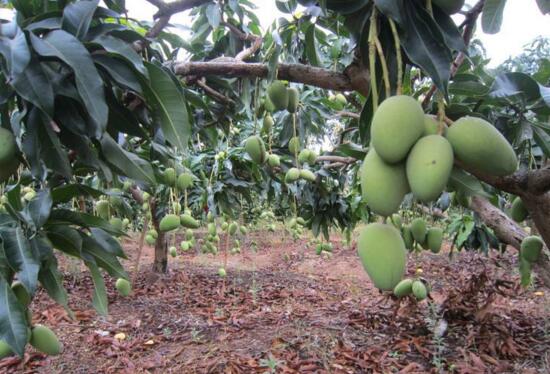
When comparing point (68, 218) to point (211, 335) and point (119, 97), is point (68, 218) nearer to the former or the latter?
point (119, 97)

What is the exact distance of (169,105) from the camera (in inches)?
30.5

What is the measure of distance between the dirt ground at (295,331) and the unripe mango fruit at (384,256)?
1.54m

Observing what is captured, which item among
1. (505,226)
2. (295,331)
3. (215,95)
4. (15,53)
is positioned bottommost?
(295,331)

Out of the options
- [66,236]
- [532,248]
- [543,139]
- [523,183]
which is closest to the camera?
[523,183]

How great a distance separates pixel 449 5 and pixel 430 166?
26cm

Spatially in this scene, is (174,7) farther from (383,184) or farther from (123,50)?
(383,184)

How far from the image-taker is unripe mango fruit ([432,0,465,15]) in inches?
22.3

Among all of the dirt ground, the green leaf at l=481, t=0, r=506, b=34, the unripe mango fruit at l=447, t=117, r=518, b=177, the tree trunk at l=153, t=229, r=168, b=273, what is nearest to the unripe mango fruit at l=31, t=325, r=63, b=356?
the unripe mango fruit at l=447, t=117, r=518, b=177

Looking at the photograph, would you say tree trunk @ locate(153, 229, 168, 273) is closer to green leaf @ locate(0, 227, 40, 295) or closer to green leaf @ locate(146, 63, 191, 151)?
green leaf @ locate(0, 227, 40, 295)

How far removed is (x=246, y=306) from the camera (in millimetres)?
4105

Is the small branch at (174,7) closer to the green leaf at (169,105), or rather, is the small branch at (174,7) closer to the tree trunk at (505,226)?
the green leaf at (169,105)

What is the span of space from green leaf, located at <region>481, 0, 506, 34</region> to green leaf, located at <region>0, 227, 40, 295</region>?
0.96m

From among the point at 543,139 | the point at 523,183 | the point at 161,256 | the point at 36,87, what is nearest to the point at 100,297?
the point at 36,87

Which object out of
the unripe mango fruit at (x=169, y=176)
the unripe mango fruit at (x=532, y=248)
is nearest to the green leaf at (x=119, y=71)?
the unripe mango fruit at (x=169, y=176)
